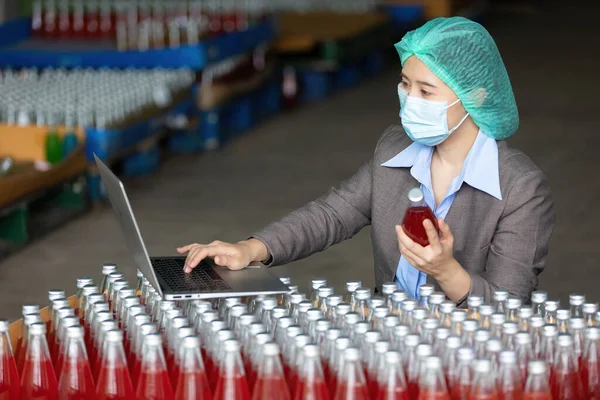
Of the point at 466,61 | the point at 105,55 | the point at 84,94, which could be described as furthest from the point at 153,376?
the point at 105,55

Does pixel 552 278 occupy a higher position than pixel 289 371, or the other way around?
pixel 289 371

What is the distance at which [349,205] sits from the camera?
3.16 m

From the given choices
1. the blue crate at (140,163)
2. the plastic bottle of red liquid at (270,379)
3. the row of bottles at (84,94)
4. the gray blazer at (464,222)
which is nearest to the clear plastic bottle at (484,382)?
the plastic bottle of red liquid at (270,379)

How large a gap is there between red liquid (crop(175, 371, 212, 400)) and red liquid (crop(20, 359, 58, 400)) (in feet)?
0.95

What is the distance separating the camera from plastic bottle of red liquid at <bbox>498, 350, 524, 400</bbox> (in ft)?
6.50

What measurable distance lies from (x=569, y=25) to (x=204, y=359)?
14029 millimetres

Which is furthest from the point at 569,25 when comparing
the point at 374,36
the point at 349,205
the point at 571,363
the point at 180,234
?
the point at 571,363

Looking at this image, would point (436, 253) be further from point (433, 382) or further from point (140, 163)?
point (140, 163)

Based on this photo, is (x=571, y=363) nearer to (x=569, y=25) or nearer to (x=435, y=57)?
(x=435, y=57)

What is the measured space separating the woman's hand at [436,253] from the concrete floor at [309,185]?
2.87 meters

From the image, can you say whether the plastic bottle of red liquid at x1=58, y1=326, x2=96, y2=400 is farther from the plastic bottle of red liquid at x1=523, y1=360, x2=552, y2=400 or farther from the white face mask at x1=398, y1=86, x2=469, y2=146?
the white face mask at x1=398, y1=86, x2=469, y2=146

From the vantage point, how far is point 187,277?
103 inches

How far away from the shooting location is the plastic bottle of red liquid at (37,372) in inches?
84.0

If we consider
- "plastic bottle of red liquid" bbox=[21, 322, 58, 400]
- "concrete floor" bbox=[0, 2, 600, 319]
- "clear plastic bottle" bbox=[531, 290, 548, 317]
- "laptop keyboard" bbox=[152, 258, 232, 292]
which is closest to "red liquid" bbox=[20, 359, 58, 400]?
"plastic bottle of red liquid" bbox=[21, 322, 58, 400]
